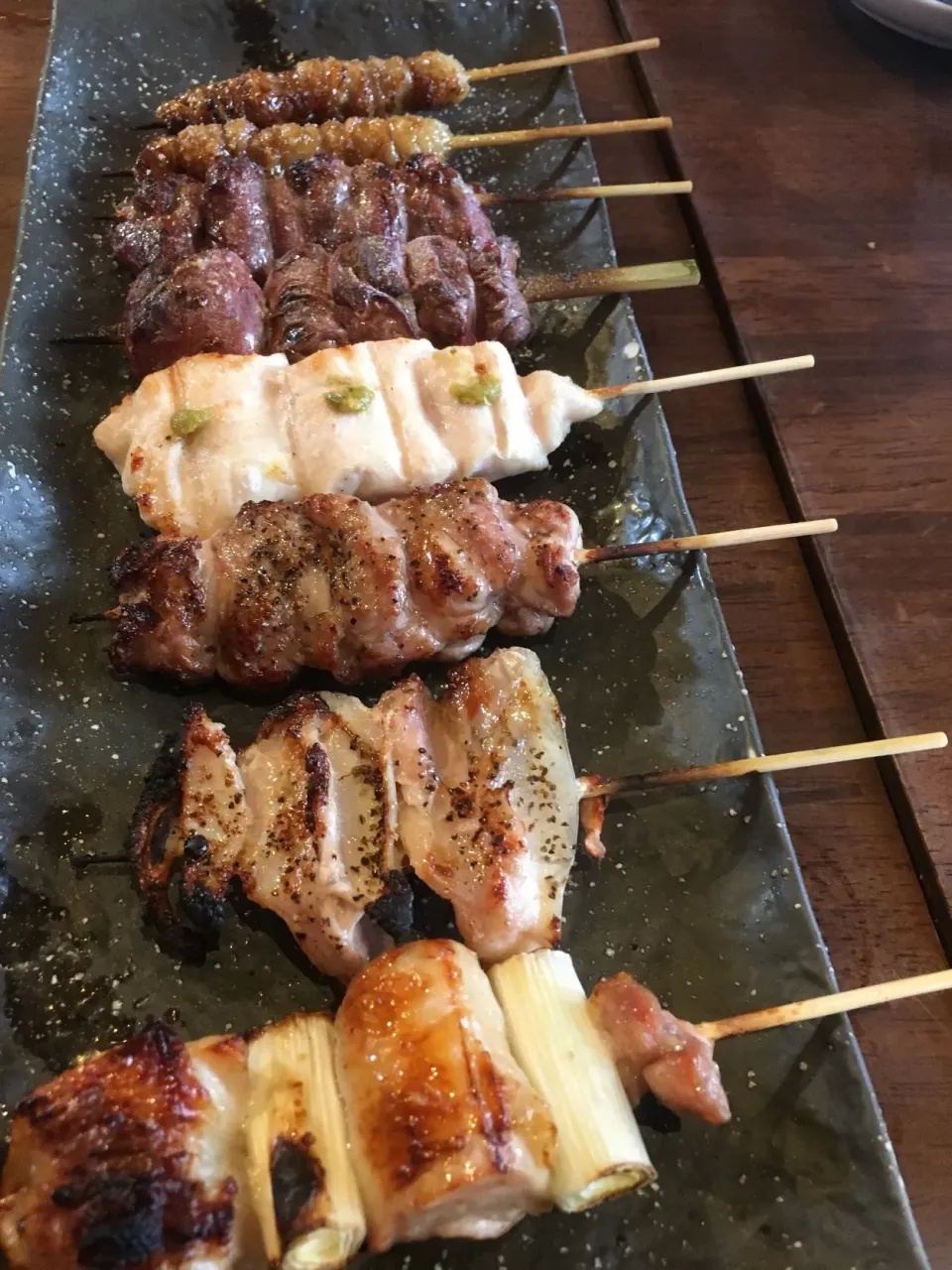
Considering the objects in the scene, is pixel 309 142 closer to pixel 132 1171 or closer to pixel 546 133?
pixel 546 133

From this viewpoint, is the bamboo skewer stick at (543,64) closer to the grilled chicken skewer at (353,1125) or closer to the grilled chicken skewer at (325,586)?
the grilled chicken skewer at (325,586)

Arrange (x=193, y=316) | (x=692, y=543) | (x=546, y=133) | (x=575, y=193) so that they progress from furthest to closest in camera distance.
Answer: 1. (x=546, y=133)
2. (x=575, y=193)
3. (x=193, y=316)
4. (x=692, y=543)

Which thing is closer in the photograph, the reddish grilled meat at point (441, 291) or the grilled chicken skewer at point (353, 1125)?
the grilled chicken skewer at point (353, 1125)

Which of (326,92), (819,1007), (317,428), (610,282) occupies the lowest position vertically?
(819,1007)

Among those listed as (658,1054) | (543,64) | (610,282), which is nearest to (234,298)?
(610,282)

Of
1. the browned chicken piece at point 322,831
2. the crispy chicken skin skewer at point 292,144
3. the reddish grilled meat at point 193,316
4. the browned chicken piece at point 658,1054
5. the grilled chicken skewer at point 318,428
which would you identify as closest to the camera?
the browned chicken piece at point 658,1054

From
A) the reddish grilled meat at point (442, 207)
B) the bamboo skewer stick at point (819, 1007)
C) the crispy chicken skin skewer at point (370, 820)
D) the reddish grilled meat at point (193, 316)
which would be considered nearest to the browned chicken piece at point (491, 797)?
the crispy chicken skin skewer at point (370, 820)

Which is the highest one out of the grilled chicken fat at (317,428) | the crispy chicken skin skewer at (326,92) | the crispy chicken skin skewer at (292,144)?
the crispy chicken skin skewer at (326,92)
